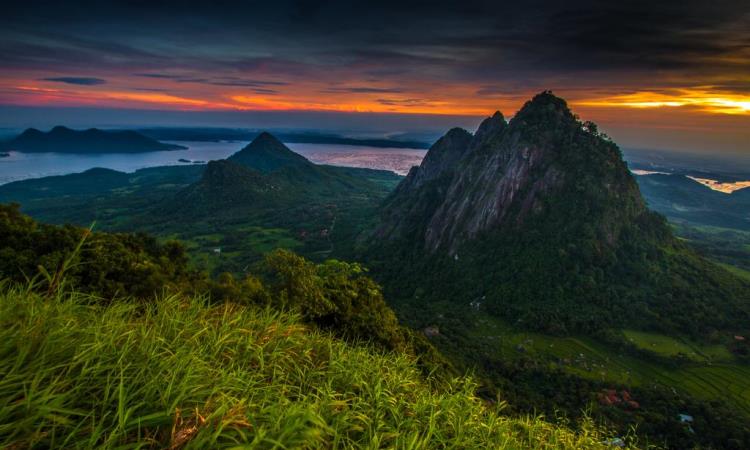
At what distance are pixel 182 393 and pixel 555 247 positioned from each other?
116025mm

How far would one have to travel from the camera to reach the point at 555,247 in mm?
105500

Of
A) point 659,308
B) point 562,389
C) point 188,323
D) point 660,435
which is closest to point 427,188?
point 659,308

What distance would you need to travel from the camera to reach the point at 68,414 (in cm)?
322

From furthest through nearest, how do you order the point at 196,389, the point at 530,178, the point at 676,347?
the point at 530,178 < the point at 676,347 < the point at 196,389

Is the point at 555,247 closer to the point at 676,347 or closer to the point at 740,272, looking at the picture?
the point at 676,347

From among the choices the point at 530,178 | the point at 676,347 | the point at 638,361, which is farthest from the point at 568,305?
the point at 530,178

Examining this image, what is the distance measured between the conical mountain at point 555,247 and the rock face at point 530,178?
0.35 m

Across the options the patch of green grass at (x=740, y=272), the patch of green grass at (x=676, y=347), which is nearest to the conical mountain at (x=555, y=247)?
the patch of green grass at (x=676, y=347)

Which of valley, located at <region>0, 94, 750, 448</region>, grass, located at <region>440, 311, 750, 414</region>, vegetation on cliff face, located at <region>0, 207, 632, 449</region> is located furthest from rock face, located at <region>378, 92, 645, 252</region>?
vegetation on cliff face, located at <region>0, 207, 632, 449</region>

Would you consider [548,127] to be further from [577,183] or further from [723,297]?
[723,297]

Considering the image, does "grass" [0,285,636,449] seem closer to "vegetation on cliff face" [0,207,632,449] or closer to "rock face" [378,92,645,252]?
"vegetation on cliff face" [0,207,632,449]

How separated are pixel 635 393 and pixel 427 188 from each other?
377 ft

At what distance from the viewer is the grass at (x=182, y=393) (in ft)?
10.2

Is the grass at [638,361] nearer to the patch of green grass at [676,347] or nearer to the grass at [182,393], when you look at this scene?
the patch of green grass at [676,347]
